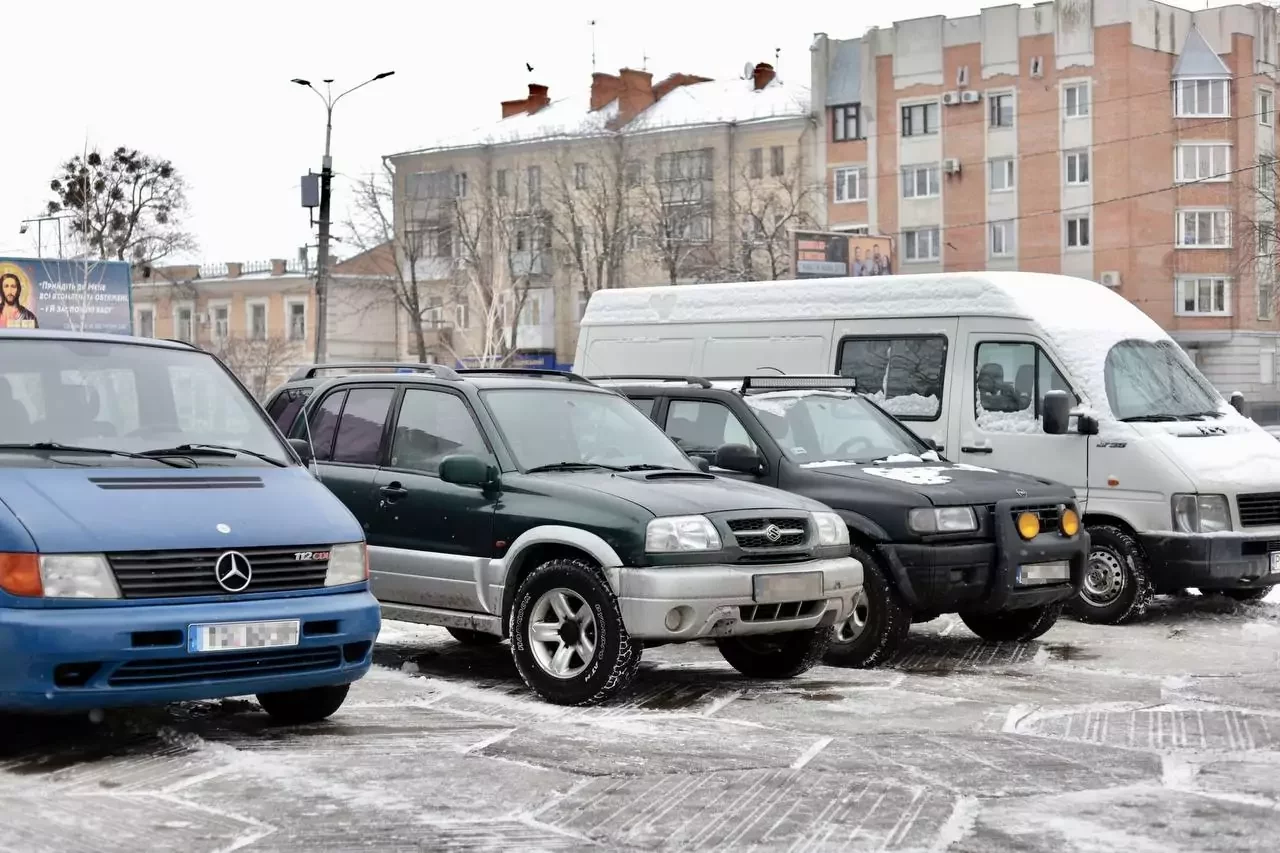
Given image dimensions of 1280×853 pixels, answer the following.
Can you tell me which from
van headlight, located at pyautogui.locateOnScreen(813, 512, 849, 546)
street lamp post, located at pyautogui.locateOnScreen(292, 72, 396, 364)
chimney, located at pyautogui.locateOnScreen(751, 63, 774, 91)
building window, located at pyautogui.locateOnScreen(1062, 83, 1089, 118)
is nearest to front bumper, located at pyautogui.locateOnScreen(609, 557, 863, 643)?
van headlight, located at pyautogui.locateOnScreen(813, 512, 849, 546)

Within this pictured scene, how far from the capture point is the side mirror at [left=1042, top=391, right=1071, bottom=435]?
40.9 feet

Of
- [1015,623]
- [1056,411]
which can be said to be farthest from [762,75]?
[1015,623]

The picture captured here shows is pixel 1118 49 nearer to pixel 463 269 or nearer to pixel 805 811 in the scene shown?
pixel 463 269

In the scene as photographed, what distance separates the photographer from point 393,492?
32.3ft

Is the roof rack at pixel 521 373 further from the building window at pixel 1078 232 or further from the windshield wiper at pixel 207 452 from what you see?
the building window at pixel 1078 232

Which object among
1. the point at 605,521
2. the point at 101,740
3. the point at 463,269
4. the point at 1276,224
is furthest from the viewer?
the point at 463,269

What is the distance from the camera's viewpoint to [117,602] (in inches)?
269

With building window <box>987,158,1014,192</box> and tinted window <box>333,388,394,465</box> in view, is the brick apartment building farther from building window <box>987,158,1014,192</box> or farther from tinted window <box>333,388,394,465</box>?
tinted window <box>333,388,394,465</box>

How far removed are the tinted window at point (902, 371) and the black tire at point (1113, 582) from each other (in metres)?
1.65

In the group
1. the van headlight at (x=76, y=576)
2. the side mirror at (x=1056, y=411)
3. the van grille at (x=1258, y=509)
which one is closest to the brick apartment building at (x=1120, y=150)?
the van grille at (x=1258, y=509)

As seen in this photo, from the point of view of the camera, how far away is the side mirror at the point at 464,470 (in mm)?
9133

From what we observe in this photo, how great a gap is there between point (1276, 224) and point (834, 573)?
4789 cm

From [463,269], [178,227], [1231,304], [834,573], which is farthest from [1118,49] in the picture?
[834,573]

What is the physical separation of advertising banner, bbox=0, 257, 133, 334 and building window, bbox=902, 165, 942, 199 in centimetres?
2806
